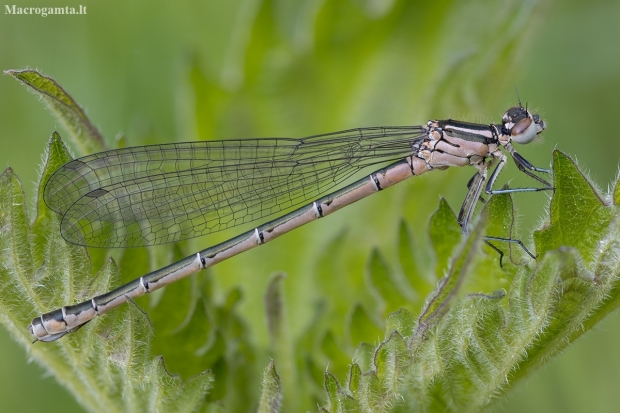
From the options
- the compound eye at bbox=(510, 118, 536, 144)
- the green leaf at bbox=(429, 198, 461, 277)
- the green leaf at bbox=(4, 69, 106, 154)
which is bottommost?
the green leaf at bbox=(429, 198, 461, 277)

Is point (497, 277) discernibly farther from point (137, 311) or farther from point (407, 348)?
point (137, 311)

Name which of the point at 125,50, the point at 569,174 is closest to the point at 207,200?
the point at 569,174

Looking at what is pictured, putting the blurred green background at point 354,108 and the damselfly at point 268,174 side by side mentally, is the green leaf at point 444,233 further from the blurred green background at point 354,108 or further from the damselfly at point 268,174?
the blurred green background at point 354,108

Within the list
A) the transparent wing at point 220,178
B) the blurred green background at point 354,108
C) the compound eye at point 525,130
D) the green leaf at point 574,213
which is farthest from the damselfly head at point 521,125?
the green leaf at point 574,213

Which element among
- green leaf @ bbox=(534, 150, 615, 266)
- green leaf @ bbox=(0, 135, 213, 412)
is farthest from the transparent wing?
green leaf @ bbox=(534, 150, 615, 266)

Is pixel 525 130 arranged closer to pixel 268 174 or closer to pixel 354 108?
pixel 354 108

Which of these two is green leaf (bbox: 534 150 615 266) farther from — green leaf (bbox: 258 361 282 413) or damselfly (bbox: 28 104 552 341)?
green leaf (bbox: 258 361 282 413)
